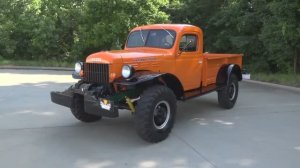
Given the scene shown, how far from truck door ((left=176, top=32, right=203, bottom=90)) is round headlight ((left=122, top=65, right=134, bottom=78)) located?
4.68ft

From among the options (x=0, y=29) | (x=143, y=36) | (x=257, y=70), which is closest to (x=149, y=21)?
(x=257, y=70)

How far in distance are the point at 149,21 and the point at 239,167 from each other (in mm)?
15345

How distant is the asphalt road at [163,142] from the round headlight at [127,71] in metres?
1.04

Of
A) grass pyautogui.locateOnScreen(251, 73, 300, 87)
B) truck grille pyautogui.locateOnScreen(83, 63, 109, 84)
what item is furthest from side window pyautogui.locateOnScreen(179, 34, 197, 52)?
grass pyautogui.locateOnScreen(251, 73, 300, 87)

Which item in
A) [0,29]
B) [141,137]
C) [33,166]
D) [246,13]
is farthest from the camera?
[0,29]

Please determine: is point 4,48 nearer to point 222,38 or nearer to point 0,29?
point 0,29

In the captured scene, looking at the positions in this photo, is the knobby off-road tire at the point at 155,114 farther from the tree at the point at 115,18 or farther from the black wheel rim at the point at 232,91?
the tree at the point at 115,18

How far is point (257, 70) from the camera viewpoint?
18.5 meters

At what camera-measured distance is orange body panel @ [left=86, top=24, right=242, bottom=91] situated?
22.5 ft

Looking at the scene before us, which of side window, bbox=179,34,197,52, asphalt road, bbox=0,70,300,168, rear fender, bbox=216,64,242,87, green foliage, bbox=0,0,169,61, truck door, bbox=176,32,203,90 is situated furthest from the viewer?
green foliage, bbox=0,0,169,61

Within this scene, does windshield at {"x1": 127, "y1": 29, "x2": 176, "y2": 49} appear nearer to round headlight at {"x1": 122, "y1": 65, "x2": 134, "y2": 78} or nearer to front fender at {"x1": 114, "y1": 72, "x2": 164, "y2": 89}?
front fender at {"x1": 114, "y1": 72, "x2": 164, "y2": 89}

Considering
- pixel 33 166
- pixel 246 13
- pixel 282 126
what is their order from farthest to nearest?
pixel 246 13, pixel 282 126, pixel 33 166

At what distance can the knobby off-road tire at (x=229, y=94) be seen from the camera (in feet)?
29.8

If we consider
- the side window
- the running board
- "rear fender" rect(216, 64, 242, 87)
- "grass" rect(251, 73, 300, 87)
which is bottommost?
"grass" rect(251, 73, 300, 87)
